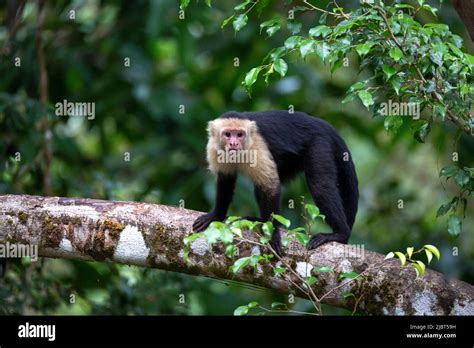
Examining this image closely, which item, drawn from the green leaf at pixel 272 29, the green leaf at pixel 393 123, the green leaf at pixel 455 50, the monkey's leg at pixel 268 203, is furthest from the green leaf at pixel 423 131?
the monkey's leg at pixel 268 203

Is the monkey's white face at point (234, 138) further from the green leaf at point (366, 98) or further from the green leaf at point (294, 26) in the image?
the green leaf at point (366, 98)

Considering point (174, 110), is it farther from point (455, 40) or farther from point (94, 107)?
point (455, 40)

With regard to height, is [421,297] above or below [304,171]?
below

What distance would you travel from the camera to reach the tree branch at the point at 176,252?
4582 millimetres

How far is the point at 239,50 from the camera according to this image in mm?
9227

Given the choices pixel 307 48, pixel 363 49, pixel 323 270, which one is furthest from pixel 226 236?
pixel 363 49

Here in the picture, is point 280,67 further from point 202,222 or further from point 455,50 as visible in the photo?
point 202,222

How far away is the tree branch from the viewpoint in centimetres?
458

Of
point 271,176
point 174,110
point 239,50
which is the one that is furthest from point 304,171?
point 239,50

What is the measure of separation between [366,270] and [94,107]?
508 centimetres

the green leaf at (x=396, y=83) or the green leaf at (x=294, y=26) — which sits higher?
the green leaf at (x=294, y=26)

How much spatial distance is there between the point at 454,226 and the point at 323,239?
99 cm

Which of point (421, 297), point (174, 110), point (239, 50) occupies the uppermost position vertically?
point (239, 50)

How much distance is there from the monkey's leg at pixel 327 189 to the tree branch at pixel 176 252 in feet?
2.11
